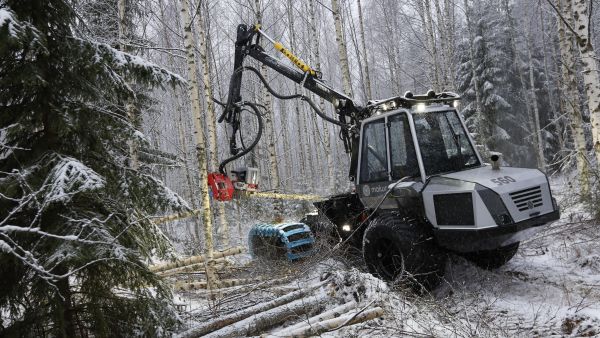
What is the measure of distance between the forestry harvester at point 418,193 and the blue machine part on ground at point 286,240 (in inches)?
1.0

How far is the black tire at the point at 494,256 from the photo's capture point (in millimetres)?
6323

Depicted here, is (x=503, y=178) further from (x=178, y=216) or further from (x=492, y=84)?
(x=492, y=84)

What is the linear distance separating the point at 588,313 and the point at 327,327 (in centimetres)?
251

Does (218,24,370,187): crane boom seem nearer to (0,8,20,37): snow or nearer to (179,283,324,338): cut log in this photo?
(179,283,324,338): cut log

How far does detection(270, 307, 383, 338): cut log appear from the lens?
14.0ft

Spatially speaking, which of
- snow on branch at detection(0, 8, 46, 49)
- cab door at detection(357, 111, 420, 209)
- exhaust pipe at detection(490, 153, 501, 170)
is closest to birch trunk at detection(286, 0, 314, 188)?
cab door at detection(357, 111, 420, 209)

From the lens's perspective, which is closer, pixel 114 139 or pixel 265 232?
pixel 114 139

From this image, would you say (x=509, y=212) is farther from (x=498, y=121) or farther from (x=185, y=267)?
(x=498, y=121)

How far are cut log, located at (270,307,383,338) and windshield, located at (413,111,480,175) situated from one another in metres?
2.37

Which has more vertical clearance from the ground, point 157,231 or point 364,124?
point 364,124

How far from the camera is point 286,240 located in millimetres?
8195

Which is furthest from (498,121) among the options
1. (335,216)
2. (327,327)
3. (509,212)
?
(327,327)

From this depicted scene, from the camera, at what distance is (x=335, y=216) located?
800 centimetres

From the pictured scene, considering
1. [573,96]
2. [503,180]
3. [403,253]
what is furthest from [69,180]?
[573,96]
